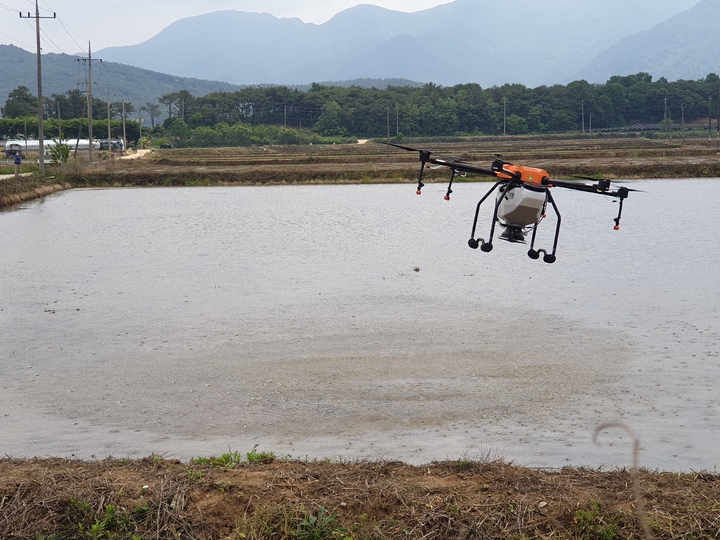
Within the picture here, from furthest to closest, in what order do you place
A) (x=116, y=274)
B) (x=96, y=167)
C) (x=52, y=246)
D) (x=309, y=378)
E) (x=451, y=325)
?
(x=96, y=167), (x=52, y=246), (x=116, y=274), (x=451, y=325), (x=309, y=378)

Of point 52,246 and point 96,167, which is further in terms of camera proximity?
point 96,167

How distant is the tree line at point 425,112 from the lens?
122062mm

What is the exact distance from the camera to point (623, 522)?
9.34 metres

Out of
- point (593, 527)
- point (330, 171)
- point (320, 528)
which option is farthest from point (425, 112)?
point (320, 528)

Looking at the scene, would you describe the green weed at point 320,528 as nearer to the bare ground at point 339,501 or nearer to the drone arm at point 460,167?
the bare ground at point 339,501

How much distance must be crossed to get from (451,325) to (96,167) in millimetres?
67261

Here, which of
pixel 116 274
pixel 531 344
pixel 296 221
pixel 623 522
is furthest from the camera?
pixel 296 221

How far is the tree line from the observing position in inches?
4806

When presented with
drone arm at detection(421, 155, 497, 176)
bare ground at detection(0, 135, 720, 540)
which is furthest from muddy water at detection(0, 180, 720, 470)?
drone arm at detection(421, 155, 497, 176)

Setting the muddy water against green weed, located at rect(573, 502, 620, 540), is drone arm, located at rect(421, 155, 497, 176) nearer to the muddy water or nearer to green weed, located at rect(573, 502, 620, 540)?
the muddy water

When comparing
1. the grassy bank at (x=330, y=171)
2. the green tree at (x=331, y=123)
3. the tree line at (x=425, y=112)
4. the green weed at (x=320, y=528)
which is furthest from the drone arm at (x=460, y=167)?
the green tree at (x=331, y=123)

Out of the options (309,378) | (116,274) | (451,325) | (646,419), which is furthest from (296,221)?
(646,419)

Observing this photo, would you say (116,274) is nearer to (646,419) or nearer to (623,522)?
(646,419)

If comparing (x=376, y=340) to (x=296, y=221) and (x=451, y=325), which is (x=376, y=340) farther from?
(x=296, y=221)
